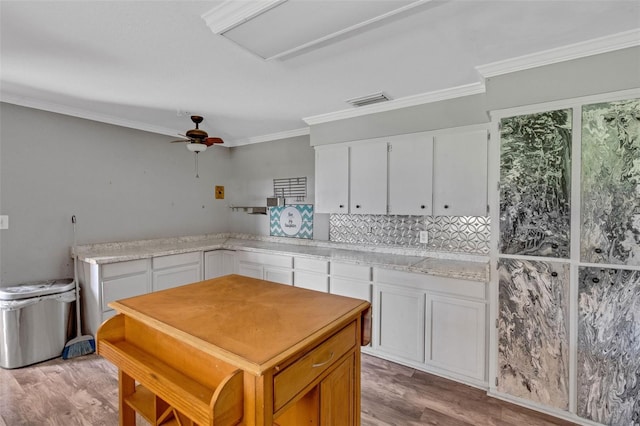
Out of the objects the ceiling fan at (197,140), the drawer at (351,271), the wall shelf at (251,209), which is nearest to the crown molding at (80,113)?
the ceiling fan at (197,140)

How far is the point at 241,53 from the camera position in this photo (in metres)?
2.03

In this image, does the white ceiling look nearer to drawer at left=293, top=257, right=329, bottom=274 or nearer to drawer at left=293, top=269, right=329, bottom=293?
drawer at left=293, top=257, right=329, bottom=274

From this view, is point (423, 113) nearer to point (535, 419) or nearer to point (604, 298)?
point (604, 298)

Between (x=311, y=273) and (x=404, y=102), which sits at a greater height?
(x=404, y=102)

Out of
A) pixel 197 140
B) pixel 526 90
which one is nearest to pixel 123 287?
pixel 197 140

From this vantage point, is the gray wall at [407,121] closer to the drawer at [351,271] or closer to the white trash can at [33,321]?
the drawer at [351,271]

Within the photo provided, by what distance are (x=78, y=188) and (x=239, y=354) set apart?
3400 millimetres

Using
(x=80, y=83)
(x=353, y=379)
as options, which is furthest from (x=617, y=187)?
(x=80, y=83)

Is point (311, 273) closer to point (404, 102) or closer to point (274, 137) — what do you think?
point (404, 102)

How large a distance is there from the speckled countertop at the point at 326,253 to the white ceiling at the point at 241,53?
1516 mm

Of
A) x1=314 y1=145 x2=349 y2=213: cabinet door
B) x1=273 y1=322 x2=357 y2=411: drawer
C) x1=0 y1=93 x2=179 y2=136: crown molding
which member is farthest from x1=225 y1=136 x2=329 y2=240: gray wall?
x1=273 y1=322 x2=357 y2=411: drawer

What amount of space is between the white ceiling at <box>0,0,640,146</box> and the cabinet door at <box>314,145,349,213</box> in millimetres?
512

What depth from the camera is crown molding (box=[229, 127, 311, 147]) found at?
13.2ft

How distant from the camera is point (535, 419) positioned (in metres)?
2.03
